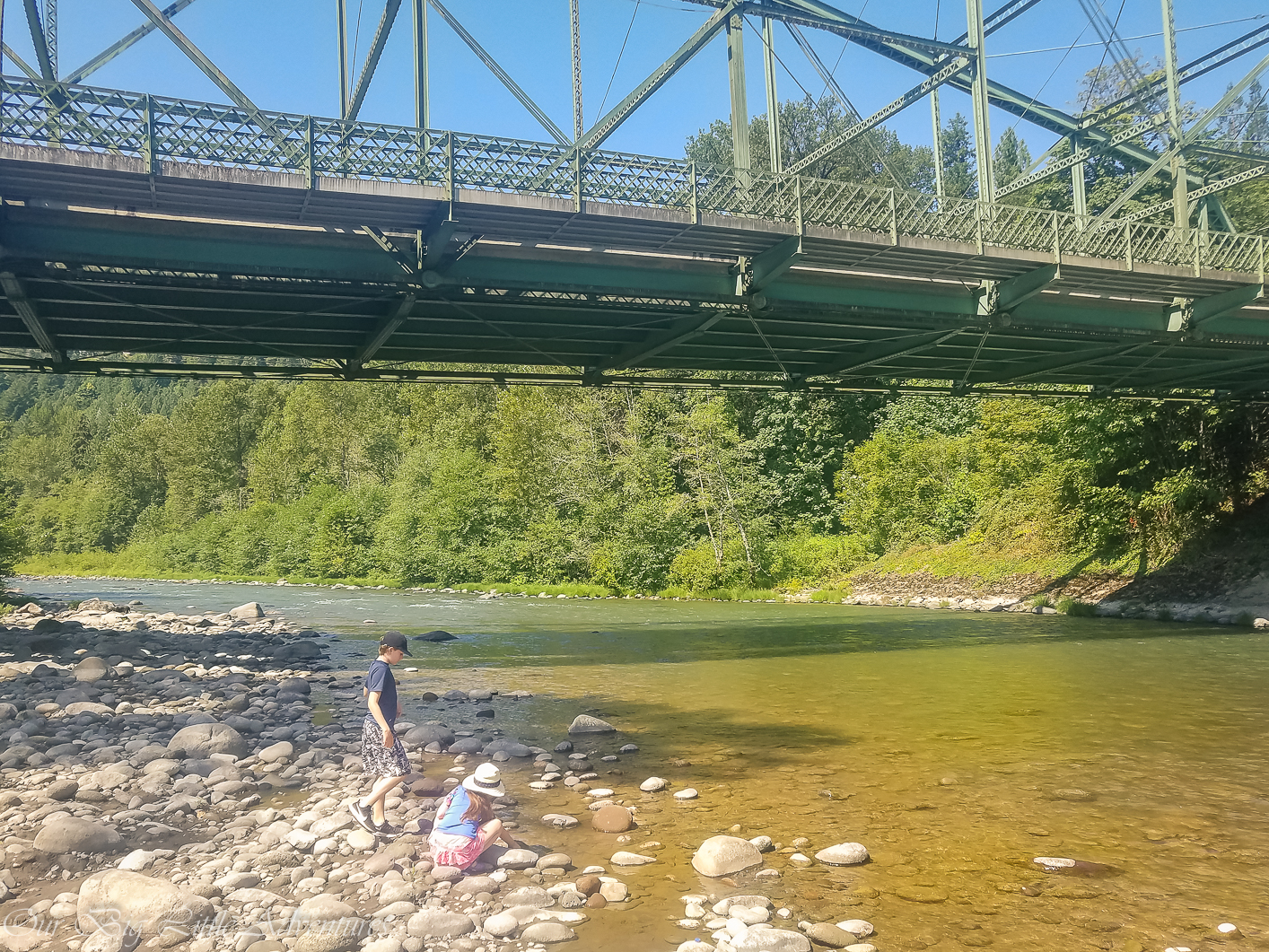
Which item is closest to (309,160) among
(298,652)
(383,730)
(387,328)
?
(387,328)

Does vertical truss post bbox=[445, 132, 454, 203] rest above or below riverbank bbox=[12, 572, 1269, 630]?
above

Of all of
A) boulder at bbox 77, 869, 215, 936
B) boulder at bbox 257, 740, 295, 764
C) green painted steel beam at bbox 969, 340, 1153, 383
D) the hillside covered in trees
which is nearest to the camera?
boulder at bbox 77, 869, 215, 936

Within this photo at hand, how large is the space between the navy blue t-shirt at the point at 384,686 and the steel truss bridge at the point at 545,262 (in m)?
9.17

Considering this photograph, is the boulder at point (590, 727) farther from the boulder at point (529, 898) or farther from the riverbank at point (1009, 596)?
the riverbank at point (1009, 596)

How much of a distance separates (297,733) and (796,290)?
13234mm

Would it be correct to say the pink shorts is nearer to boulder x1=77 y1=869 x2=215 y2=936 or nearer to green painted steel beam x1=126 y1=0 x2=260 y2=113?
boulder x1=77 y1=869 x2=215 y2=936

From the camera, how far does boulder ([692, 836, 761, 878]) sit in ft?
23.3

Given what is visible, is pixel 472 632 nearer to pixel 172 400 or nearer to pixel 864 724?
pixel 864 724

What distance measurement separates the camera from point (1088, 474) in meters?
32.0

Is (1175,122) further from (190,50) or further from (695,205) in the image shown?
(190,50)

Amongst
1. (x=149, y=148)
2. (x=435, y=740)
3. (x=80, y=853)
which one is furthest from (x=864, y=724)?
(x=149, y=148)

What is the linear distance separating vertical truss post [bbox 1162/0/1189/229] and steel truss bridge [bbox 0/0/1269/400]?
0.93 metres

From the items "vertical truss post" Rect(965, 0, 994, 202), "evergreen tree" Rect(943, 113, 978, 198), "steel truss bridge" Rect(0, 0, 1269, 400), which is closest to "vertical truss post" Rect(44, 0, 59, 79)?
"steel truss bridge" Rect(0, 0, 1269, 400)

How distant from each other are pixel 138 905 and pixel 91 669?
11.9 meters
